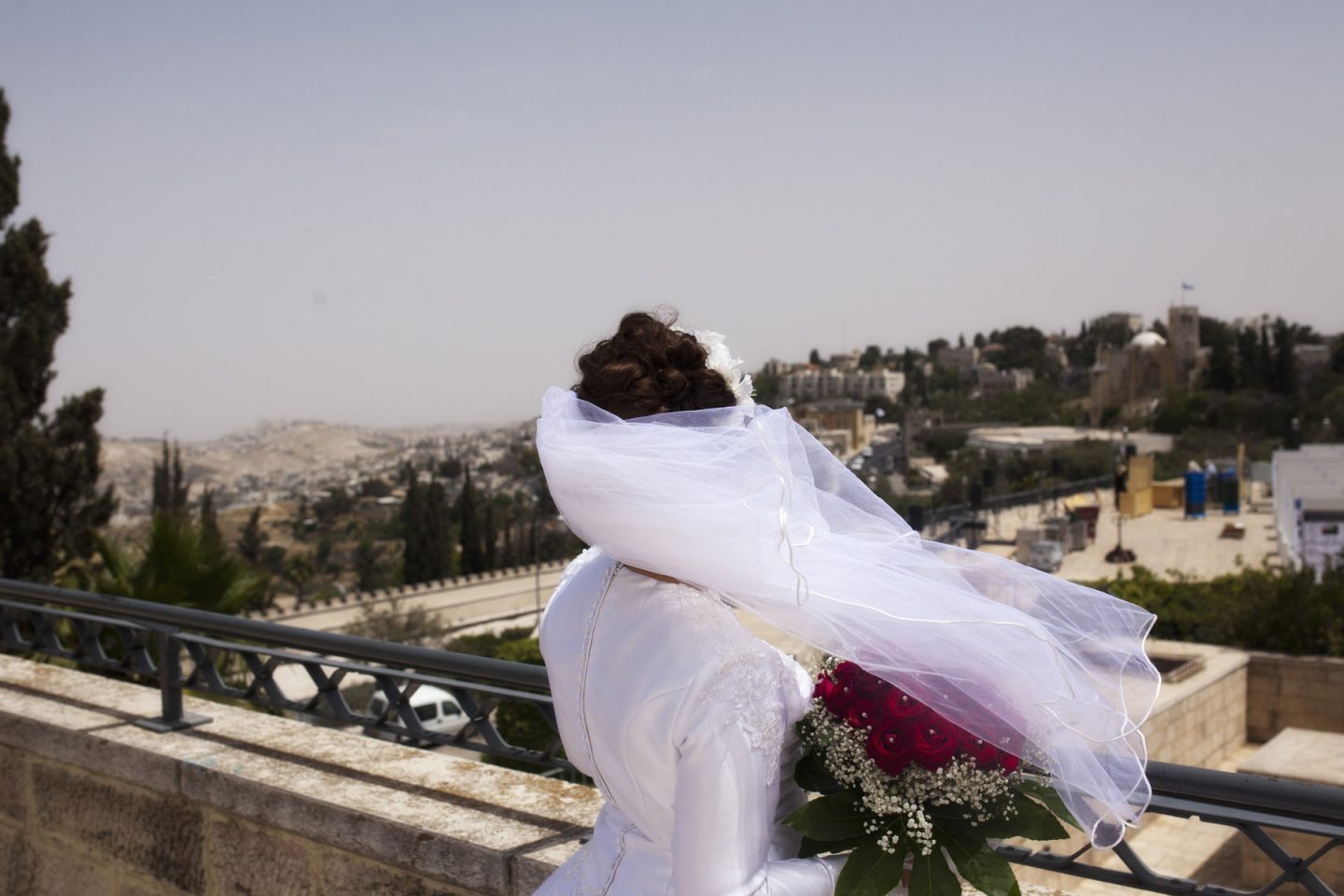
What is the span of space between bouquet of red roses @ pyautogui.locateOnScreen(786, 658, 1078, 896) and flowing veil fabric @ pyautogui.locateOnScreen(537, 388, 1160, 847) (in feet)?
0.10

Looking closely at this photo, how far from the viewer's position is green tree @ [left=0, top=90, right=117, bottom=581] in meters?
13.8

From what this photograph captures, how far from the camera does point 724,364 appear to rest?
1.38 m

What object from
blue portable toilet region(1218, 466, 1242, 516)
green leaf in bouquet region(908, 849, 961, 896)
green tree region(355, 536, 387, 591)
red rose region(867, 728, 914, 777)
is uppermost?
red rose region(867, 728, 914, 777)

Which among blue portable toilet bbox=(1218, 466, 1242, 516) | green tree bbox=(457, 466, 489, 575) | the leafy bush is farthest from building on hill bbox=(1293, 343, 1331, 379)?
the leafy bush

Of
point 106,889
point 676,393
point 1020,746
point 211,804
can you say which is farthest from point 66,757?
point 1020,746

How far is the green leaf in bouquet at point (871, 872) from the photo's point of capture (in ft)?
4.10

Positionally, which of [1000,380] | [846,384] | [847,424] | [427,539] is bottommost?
[427,539]

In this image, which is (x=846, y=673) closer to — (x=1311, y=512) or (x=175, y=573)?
(x=175, y=573)

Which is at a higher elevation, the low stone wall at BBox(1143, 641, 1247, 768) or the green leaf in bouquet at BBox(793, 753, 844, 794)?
the green leaf in bouquet at BBox(793, 753, 844, 794)

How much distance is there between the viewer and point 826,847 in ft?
4.25

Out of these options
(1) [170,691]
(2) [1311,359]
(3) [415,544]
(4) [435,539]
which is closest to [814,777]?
(1) [170,691]

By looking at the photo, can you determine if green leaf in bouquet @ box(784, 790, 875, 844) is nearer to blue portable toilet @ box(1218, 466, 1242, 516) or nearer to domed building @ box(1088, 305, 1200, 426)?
blue portable toilet @ box(1218, 466, 1242, 516)

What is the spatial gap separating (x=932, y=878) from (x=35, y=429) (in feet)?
50.5

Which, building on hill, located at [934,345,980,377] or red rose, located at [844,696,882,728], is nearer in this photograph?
red rose, located at [844,696,882,728]
